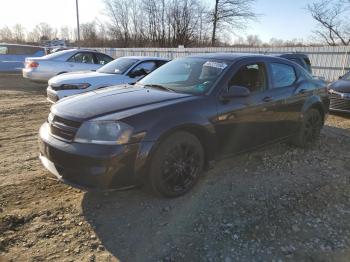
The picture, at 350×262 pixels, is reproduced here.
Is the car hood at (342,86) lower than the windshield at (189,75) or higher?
lower

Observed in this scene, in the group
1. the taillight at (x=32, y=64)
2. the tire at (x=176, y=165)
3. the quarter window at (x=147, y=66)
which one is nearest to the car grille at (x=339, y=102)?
the quarter window at (x=147, y=66)

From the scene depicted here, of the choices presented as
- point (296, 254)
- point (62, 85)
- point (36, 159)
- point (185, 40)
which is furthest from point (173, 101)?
point (185, 40)

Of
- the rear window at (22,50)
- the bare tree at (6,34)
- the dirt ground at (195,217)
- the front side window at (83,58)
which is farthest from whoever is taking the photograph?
the bare tree at (6,34)

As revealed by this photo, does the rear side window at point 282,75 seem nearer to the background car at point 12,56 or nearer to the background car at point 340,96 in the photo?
the background car at point 340,96

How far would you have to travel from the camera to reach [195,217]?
3.48 m

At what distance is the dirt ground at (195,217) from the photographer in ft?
9.66

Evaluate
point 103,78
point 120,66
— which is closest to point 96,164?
point 103,78

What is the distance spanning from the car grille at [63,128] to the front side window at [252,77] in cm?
205

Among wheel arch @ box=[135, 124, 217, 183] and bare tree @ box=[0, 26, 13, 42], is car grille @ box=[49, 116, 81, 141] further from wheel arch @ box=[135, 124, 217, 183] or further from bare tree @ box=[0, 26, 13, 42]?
bare tree @ box=[0, 26, 13, 42]

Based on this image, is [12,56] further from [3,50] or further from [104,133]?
[104,133]

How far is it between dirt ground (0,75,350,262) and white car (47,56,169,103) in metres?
3.41

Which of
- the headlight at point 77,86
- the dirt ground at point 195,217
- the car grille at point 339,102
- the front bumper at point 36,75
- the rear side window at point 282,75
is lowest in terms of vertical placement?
the dirt ground at point 195,217

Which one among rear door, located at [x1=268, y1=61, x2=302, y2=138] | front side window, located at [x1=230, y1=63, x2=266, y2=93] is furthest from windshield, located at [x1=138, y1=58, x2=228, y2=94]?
rear door, located at [x1=268, y1=61, x2=302, y2=138]

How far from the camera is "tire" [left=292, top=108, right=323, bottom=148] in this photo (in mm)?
5574
